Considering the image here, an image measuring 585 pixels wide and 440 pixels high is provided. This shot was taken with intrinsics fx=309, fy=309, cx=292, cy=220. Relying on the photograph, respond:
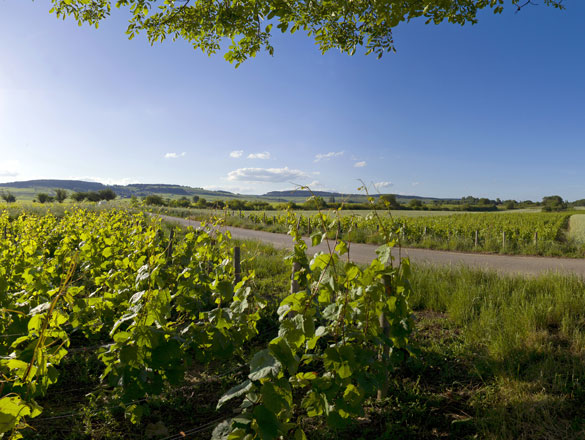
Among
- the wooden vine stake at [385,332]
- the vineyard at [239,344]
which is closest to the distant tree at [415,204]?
the vineyard at [239,344]

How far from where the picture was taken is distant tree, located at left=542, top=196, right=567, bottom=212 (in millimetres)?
66269

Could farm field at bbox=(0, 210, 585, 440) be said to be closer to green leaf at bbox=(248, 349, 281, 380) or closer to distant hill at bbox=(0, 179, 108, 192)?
green leaf at bbox=(248, 349, 281, 380)

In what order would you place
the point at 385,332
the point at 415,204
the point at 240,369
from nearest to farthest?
1. the point at 385,332
2. the point at 240,369
3. the point at 415,204

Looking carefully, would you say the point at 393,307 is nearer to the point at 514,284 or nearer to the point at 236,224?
the point at 514,284

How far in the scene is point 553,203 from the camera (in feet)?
230

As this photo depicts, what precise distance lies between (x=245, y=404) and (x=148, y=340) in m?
0.86

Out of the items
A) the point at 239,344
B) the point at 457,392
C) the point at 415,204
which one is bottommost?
the point at 457,392

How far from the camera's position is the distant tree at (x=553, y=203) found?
217 ft

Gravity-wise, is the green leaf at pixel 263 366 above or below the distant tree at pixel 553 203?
below

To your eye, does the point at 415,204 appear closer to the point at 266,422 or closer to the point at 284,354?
the point at 284,354

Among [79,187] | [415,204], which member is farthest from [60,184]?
[415,204]

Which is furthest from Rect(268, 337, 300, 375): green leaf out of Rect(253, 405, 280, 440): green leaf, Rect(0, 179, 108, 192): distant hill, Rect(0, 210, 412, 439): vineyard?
Rect(0, 179, 108, 192): distant hill

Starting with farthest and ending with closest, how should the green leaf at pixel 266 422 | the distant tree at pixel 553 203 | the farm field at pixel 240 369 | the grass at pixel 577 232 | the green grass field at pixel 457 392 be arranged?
the distant tree at pixel 553 203 < the grass at pixel 577 232 < the green grass field at pixel 457 392 < the farm field at pixel 240 369 < the green leaf at pixel 266 422

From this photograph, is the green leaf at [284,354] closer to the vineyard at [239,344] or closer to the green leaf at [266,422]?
the vineyard at [239,344]
